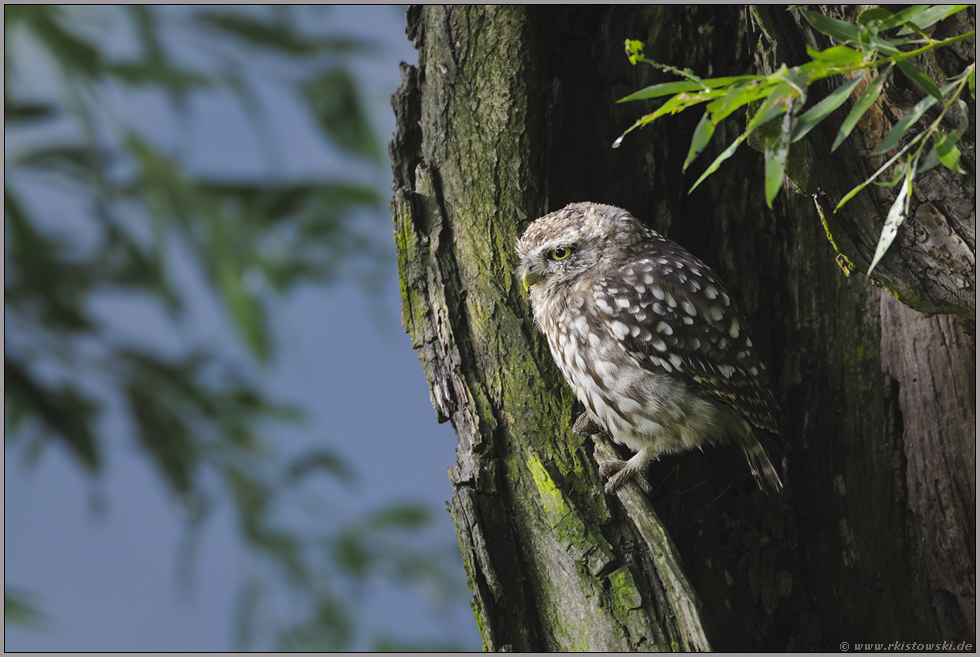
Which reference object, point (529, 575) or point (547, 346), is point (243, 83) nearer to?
point (547, 346)

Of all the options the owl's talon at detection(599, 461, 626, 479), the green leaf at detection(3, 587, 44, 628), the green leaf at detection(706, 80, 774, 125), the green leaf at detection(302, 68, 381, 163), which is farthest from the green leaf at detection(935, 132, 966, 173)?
the green leaf at detection(3, 587, 44, 628)

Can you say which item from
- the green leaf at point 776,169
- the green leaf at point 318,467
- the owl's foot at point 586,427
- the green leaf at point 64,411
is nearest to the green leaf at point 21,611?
the green leaf at point 64,411

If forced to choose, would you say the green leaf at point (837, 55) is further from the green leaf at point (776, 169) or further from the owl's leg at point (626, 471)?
the owl's leg at point (626, 471)

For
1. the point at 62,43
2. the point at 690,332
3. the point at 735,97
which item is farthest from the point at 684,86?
the point at 62,43

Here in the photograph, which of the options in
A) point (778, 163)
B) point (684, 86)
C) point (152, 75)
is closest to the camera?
point (778, 163)

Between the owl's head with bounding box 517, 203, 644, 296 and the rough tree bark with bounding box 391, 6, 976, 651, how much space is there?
0.06 metres

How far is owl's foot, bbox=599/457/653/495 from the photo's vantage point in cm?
160

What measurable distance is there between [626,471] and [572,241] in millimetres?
601

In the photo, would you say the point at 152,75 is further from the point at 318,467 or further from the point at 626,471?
the point at 626,471

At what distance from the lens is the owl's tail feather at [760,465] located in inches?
65.2

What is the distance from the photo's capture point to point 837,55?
933 millimetres

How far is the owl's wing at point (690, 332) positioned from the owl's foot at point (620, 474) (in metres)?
0.25

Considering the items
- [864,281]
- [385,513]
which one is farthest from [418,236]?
[385,513]

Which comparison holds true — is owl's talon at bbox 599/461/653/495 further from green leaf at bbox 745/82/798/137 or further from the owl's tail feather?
green leaf at bbox 745/82/798/137
